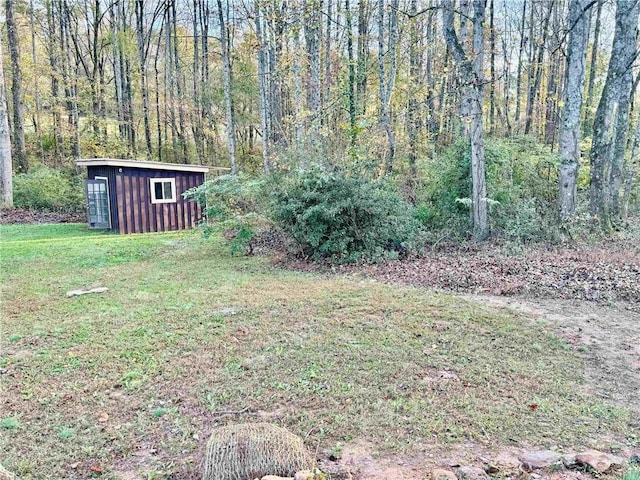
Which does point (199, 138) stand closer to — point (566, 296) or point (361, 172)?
point (361, 172)

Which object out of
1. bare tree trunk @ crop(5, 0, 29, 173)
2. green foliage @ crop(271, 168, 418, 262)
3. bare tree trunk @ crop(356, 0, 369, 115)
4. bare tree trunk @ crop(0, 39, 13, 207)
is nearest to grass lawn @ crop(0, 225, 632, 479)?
green foliage @ crop(271, 168, 418, 262)

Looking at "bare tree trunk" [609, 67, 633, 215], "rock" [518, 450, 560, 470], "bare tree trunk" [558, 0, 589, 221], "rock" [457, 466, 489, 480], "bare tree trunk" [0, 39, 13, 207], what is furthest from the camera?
"bare tree trunk" [0, 39, 13, 207]

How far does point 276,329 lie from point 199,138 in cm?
1948

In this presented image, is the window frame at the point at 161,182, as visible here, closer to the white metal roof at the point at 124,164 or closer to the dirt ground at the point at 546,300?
the white metal roof at the point at 124,164

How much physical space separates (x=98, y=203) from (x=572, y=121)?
11666 mm

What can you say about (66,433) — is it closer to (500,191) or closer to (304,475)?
(304,475)

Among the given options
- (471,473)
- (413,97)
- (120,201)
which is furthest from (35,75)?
(471,473)

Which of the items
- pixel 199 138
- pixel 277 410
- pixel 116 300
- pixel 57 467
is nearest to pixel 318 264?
pixel 116 300

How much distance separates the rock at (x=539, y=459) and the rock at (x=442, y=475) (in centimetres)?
40

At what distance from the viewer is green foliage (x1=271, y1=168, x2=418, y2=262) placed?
745cm

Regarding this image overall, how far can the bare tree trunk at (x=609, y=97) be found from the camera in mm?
8234

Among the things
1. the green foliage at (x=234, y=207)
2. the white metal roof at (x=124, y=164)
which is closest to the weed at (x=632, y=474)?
the green foliage at (x=234, y=207)

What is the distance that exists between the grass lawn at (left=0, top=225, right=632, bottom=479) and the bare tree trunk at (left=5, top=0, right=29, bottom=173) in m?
15.3

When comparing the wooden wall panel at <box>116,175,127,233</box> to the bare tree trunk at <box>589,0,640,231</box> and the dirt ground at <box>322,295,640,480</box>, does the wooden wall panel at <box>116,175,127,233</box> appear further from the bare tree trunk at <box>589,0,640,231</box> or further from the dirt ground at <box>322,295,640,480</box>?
the bare tree trunk at <box>589,0,640,231</box>
